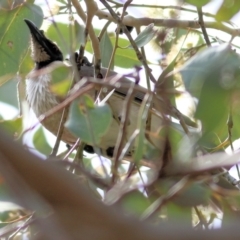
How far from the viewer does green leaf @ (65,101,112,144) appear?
3.26 feet

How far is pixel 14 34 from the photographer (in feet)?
5.85

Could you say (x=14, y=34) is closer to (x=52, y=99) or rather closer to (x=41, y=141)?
(x=41, y=141)

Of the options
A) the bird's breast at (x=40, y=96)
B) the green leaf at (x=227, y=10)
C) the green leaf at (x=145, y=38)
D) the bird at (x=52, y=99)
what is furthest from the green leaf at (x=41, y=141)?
the green leaf at (x=227, y=10)

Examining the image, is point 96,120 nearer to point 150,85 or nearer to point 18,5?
point 150,85

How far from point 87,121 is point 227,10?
0.31 m

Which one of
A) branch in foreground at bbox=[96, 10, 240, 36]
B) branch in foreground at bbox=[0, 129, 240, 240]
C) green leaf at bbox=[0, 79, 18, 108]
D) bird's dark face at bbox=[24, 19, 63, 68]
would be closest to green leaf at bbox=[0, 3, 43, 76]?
branch in foreground at bbox=[96, 10, 240, 36]

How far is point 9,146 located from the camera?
36 centimetres

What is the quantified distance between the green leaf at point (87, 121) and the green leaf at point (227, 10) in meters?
0.27

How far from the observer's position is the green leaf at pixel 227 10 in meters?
0.93

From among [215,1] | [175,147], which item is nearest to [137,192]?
[175,147]

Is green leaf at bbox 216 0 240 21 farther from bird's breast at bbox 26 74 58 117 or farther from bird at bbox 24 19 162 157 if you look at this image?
bird's breast at bbox 26 74 58 117

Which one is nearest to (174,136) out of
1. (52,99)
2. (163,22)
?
(163,22)

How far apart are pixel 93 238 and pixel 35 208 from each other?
0.09 metres

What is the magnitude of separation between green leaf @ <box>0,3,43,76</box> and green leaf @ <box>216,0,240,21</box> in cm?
85
